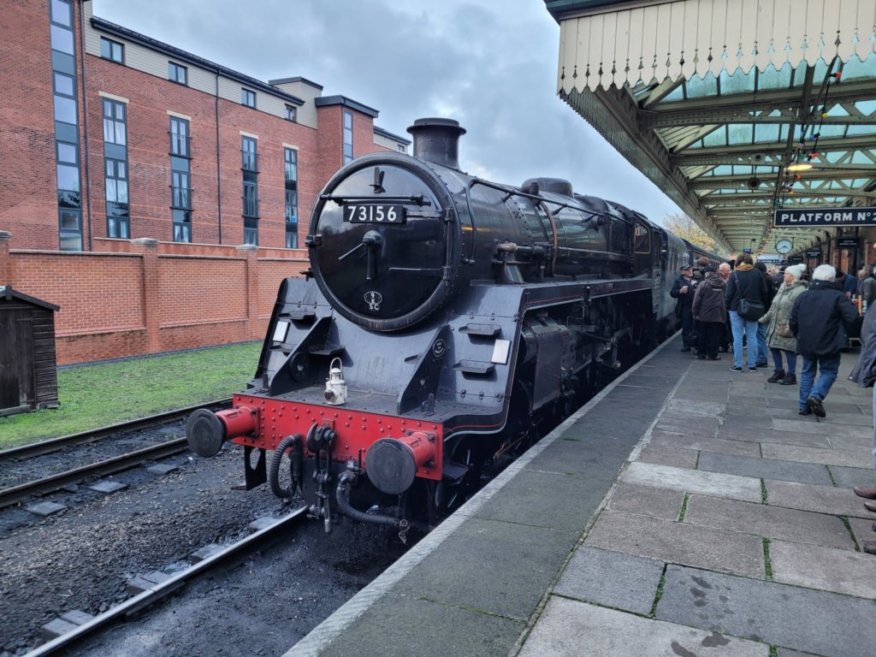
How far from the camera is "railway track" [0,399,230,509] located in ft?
17.1

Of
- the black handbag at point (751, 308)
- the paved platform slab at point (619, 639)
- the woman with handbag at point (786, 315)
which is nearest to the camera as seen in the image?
the paved platform slab at point (619, 639)

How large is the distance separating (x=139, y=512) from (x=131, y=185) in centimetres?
2715

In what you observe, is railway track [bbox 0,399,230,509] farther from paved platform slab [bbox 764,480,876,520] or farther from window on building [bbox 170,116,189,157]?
window on building [bbox 170,116,189,157]

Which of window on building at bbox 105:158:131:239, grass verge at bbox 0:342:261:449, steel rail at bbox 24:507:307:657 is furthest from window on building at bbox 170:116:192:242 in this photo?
steel rail at bbox 24:507:307:657

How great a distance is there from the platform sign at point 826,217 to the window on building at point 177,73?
90.7 feet

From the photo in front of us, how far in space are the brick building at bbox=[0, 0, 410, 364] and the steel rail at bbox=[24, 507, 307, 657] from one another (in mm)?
9604

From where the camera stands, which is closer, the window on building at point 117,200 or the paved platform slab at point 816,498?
the paved platform slab at point 816,498

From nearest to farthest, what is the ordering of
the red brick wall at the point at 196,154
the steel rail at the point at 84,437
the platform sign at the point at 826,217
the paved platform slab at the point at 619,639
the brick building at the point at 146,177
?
the paved platform slab at the point at 619,639, the steel rail at the point at 84,437, the platform sign at the point at 826,217, the brick building at the point at 146,177, the red brick wall at the point at 196,154

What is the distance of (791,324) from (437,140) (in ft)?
13.1

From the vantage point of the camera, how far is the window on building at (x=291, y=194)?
119ft

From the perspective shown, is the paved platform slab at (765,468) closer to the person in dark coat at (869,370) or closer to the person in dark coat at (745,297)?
the person in dark coat at (869,370)

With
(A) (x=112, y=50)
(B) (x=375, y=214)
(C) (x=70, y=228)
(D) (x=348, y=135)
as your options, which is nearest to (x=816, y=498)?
(B) (x=375, y=214)

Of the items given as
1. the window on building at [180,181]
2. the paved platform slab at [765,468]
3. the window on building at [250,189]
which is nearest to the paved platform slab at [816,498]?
the paved platform slab at [765,468]

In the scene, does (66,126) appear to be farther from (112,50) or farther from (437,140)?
(437,140)
